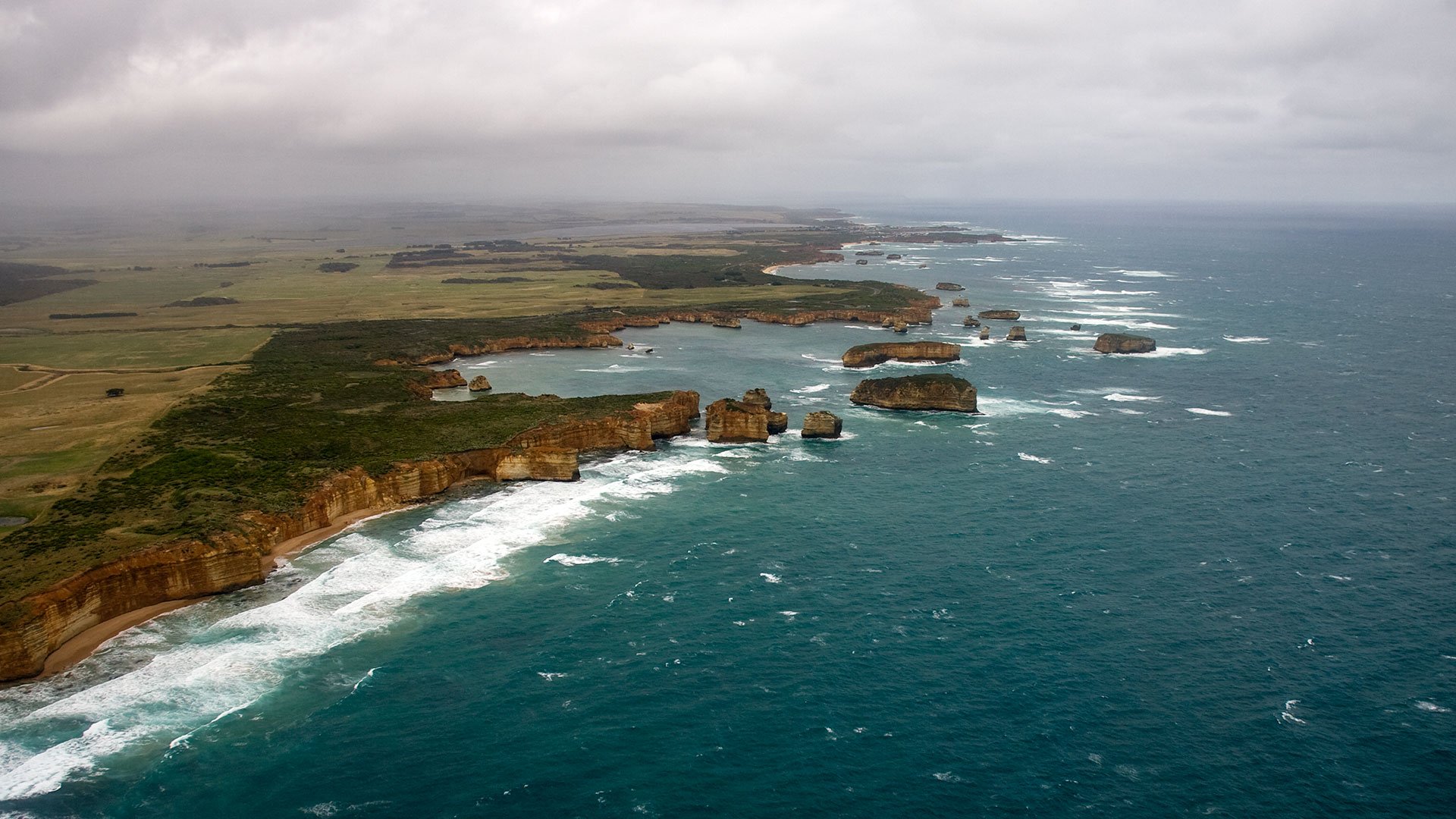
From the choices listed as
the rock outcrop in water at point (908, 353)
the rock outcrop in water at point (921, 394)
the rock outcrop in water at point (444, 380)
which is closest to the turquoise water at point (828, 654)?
the rock outcrop in water at point (921, 394)

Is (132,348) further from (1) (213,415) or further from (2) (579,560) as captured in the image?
(2) (579,560)

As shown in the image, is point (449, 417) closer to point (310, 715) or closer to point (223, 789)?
point (310, 715)

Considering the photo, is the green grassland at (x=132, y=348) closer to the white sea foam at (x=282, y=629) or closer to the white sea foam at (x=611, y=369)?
the white sea foam at (x=611, y=369)

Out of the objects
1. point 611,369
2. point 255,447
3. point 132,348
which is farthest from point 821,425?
point 132,348

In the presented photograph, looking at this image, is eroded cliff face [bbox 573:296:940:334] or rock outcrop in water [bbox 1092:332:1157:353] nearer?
rock outcrop in water [bbox 1092:332:1157:353]

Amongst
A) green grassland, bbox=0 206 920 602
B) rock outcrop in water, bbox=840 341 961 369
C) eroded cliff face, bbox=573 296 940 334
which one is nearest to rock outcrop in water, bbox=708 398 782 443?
green grassland, bbox=0 206 920 602

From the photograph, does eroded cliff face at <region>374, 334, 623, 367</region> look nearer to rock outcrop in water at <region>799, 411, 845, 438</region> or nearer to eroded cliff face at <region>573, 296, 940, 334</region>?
eroded cliff face at <region>573, 296, 940, 334</region>
